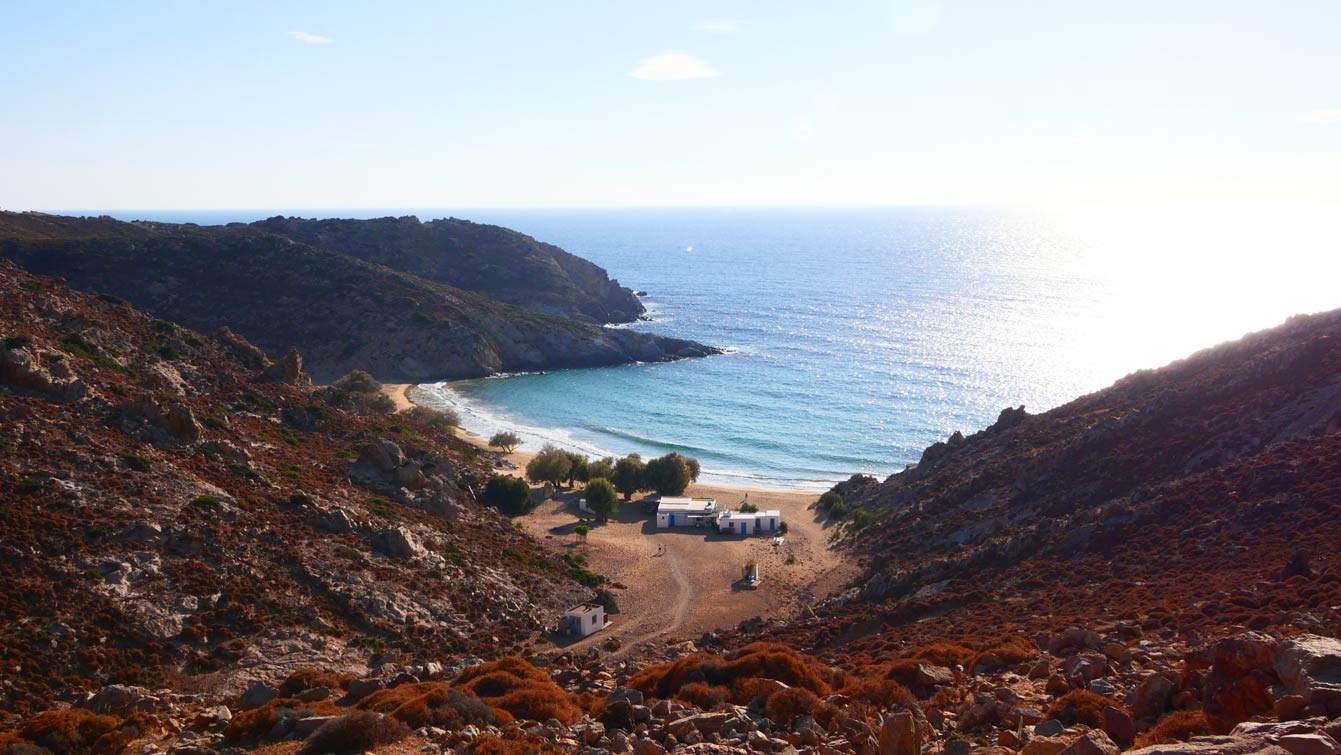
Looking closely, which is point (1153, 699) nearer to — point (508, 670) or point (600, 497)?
point (508, 670)

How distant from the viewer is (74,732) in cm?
1631

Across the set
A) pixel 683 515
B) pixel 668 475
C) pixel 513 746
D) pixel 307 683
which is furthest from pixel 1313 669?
pixel 668 475

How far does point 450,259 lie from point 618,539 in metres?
113

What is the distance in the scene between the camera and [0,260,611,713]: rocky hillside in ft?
77.0

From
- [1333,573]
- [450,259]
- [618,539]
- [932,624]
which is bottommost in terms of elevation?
[618,539]

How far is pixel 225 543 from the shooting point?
28656 millimetres

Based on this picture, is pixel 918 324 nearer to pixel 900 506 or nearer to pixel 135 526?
pixel 900 506

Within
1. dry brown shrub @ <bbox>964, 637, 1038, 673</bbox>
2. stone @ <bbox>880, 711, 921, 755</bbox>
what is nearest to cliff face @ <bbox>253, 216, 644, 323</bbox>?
dry brown shrub @ <bbox>964, 637, 1038, 673</bbox>

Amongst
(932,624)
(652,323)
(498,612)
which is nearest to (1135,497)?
(932,624)

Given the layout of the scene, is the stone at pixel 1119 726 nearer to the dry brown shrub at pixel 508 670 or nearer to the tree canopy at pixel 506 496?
the dry brown shrub at pixel 508 670

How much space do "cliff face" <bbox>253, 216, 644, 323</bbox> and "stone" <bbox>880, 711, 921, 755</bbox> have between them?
129090 millimetres

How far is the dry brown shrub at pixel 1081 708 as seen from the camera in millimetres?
13672

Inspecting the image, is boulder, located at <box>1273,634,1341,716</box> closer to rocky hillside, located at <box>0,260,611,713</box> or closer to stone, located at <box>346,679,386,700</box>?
stone, located at <box>346,679,386,700</box>

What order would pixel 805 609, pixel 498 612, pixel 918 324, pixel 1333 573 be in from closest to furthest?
1. pixel 1333 573
2. pixel 498 612
3. pixel 805 609
4. pixel 918 324
